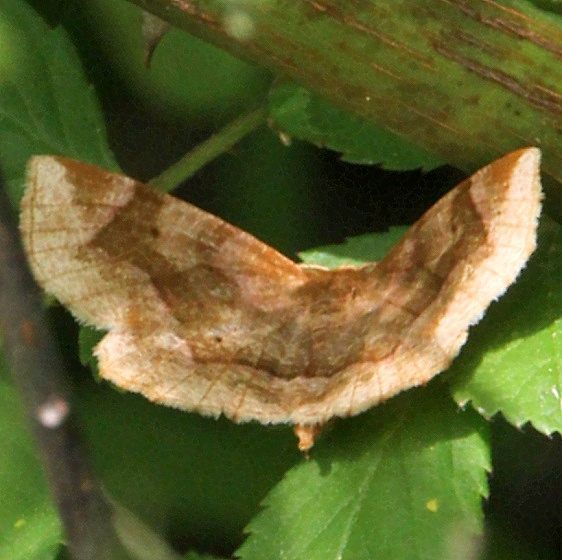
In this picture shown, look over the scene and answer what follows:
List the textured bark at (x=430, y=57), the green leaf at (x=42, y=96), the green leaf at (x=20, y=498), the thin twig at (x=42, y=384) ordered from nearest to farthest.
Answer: the thin twig at (x=42, y=384) → the textured bark at (x=430, y=57) → the green leaf at (x=20, y=498) → the green leaf at (x=42, y=96)

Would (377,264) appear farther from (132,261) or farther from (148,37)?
(148,37)

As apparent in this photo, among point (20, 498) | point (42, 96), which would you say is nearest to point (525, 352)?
point (20, 498)

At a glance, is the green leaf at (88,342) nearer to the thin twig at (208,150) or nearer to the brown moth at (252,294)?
the brown moth at (252,294)

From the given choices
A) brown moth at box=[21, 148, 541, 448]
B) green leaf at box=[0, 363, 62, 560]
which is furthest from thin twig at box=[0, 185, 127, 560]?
green leaf at box=[0, 363, 62, 560]

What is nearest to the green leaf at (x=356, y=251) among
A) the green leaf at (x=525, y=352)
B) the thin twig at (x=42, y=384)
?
the green leaf at (x=525, y=352)

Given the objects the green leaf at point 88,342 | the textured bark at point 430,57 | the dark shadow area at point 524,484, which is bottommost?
the dark shadow area at point 524,484

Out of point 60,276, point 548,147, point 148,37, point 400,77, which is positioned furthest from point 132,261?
point 548,147

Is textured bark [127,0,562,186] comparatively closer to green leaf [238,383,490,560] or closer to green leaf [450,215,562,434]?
green leaf [450,215,562,434]
